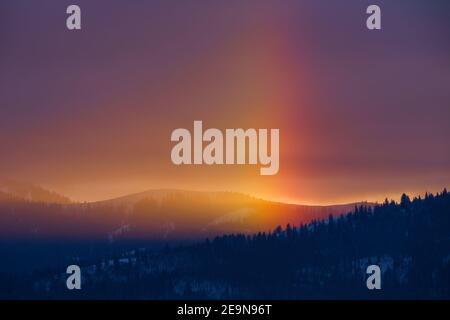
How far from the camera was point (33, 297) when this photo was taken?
24.3m

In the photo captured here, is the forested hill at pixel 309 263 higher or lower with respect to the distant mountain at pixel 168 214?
lower

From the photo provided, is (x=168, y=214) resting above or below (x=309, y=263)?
above

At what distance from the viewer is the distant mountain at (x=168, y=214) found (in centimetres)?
2477

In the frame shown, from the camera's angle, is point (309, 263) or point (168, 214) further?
point (309, 263)

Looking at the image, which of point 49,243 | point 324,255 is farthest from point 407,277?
point 49,243

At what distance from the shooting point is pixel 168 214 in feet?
82.0

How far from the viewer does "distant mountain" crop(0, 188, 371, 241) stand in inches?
975

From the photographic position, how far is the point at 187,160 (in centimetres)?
2453

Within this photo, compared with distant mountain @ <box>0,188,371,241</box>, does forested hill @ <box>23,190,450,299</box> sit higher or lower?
lower

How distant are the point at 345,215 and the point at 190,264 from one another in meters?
3.37
